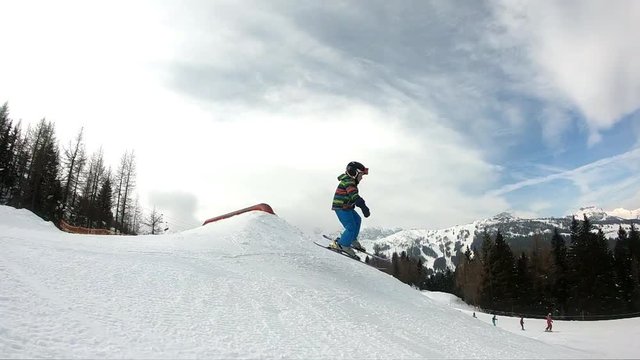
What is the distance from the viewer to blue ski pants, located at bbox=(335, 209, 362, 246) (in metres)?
14.0

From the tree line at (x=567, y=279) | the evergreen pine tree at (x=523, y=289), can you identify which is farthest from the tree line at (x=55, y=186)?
the evergreen pine tree at (x=523, y=289)

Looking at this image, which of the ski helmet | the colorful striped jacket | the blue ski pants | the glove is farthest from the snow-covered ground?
the ski helmet

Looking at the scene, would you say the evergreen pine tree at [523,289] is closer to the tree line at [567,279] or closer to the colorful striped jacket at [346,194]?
the tree line at [567,279]

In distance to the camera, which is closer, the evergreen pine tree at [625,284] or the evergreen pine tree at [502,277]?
the evergreen pine tree at [625,284]

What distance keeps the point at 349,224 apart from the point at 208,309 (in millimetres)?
8015

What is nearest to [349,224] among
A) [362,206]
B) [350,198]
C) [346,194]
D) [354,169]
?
[362,206]

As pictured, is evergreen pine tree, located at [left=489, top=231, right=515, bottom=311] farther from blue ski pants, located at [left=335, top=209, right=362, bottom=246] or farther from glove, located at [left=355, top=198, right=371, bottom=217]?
glove, located at [left=355, top=198, right=371, bottom=217]

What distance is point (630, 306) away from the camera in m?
59.8

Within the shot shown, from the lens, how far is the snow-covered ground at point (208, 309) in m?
4.88

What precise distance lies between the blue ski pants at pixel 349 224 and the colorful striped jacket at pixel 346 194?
20 cm

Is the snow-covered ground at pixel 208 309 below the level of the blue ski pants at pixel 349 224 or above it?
below

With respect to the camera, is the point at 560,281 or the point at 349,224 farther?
the point at 560,281

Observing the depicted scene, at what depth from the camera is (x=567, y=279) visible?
62.6 meters

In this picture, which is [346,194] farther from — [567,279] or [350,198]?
[567,279]
